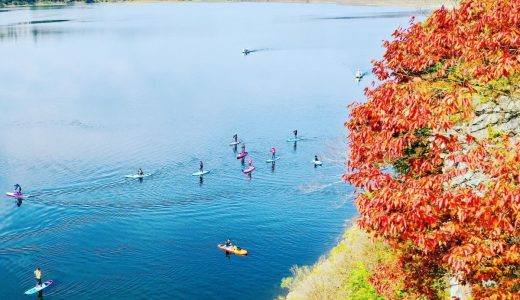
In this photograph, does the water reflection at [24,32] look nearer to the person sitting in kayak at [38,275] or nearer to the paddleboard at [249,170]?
the paddleboard at [249,170]

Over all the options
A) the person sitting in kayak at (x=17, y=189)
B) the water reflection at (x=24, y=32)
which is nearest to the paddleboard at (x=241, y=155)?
the person sitting in kayak at (x=17, y=189)

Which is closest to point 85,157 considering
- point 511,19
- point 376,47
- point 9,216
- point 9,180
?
point 9,180

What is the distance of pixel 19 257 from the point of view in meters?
44.0

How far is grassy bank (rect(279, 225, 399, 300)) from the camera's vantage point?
25688mm

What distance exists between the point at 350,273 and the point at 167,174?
37.7 m

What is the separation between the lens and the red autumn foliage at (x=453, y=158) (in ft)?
35.4

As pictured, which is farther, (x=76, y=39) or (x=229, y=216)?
(x=76, y=39)

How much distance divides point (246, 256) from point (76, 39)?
486 ft

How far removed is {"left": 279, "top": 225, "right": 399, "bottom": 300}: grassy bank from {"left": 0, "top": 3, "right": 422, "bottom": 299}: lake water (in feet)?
32.8

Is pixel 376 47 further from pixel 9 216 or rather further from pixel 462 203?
pixel 462 203

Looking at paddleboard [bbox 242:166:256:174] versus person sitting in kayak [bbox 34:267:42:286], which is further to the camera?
paddleboard [bbox 242:166:256:174]

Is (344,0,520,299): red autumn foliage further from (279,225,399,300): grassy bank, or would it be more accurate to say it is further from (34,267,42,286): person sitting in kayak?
(34,267,42,286): person sitting in kayak

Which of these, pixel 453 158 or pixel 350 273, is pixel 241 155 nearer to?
pixel 350 273

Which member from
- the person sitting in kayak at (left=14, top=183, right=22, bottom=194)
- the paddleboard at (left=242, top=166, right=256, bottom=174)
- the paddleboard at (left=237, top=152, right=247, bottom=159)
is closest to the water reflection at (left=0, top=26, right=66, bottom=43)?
the paddleboard at (left=237, top=152, right=247, bottom=159)
